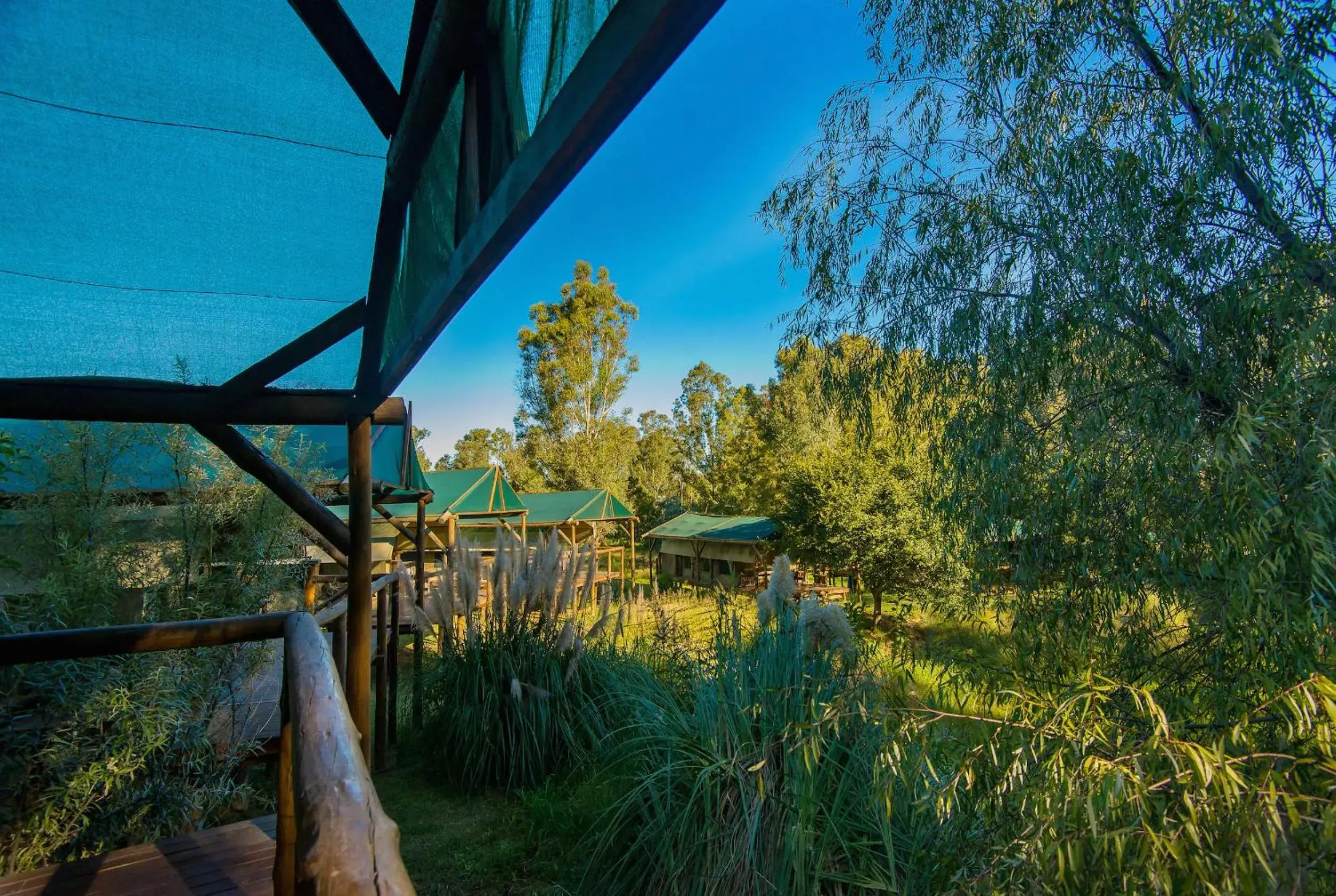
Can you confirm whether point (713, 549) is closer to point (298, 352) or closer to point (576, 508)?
point (576, 508)

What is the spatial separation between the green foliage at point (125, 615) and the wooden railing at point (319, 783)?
1.34 m

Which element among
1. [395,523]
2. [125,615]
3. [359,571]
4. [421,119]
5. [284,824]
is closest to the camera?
[284,824]

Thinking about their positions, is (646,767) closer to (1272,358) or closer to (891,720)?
(891,720)

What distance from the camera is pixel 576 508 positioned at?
16.8 meters

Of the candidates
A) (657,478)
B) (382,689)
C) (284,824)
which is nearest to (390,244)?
(284,824)

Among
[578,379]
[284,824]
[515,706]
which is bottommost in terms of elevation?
[515,706]

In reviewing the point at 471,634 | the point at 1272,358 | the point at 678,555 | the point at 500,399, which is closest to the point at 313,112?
the point at 471,634

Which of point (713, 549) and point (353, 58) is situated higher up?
point (353, 58)

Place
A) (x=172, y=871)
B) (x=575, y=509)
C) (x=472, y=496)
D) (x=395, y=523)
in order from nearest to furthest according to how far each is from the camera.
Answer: (x=172, y=871)
(x=395, y=523)
(x=472, y=496)
(x=575, y=509)

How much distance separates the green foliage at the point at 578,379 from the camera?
73.6 feet

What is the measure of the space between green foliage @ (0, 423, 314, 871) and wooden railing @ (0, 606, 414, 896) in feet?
4.41

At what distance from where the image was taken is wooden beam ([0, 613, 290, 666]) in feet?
4.96

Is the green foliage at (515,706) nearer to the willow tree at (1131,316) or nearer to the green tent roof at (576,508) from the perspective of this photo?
the willow tree at (1131,316)

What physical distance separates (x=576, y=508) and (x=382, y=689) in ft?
39.7
